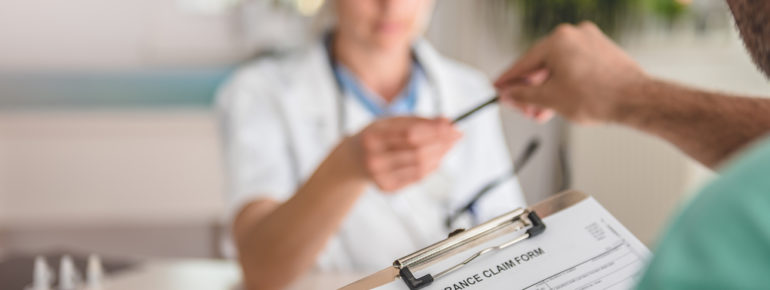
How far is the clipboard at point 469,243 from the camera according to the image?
1.37 feet

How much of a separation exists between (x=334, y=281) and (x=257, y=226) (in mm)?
136

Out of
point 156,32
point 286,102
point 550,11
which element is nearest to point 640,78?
point 286,102

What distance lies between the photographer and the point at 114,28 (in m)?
3.23

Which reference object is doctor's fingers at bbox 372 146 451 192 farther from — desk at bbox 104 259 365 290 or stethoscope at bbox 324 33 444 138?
stethoscope at bbox 324 33 444 138

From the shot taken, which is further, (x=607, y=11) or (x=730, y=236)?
(x=607, y=11)

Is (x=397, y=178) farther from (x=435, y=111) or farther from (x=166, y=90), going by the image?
(x=166, y=90)

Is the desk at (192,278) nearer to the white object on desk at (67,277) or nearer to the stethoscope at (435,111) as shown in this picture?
the white object on desk at (67,277)

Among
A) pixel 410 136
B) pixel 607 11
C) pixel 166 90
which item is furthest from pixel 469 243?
pixel 166 90

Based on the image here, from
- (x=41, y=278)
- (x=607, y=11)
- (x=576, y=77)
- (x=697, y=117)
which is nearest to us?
(x=697, y=117)

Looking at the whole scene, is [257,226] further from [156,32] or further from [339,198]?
[156,32]

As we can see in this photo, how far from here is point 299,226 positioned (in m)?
0.90

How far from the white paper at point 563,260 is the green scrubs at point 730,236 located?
24 cm

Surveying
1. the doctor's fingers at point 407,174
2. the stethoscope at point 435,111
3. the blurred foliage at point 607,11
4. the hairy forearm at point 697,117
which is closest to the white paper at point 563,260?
the hairy forearm at point 697,117

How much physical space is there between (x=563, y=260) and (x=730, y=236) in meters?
0.27
